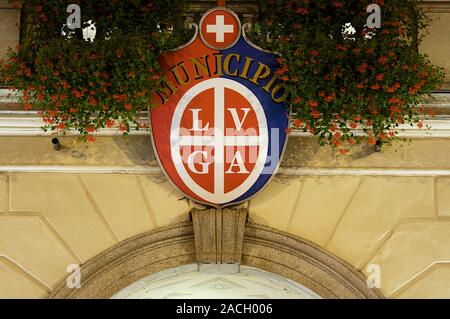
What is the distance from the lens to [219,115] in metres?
5.40

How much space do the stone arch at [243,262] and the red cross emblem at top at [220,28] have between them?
143cm

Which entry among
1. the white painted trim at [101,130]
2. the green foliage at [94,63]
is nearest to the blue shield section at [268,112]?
the white painted trim at [101,130]

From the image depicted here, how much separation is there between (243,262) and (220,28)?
184cm

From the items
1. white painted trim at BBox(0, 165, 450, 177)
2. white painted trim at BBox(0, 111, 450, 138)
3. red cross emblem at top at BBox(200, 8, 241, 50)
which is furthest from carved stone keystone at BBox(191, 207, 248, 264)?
red cross emblem at top at BBox(200, 8, 241, 50)

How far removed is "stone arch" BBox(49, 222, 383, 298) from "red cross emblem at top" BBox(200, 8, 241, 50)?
1.43 m

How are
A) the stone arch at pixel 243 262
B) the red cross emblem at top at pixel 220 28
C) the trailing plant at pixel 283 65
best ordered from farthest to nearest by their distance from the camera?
the red cross emblem at top at pixel 220 28 < the stone arch at pixel 243 262 < the trailing plant at pixel 283 65

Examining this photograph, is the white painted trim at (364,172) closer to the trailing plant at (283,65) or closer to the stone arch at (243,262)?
the trailing plant at (283,65)

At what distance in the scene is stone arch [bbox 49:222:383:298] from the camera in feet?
17.4

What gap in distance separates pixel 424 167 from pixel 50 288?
10.1 ft

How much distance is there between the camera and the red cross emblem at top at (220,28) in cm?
546

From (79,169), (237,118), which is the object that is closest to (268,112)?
(237,118)

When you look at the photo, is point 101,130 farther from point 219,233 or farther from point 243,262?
point 243,262

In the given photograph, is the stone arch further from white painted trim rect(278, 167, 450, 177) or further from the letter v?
the letter v
